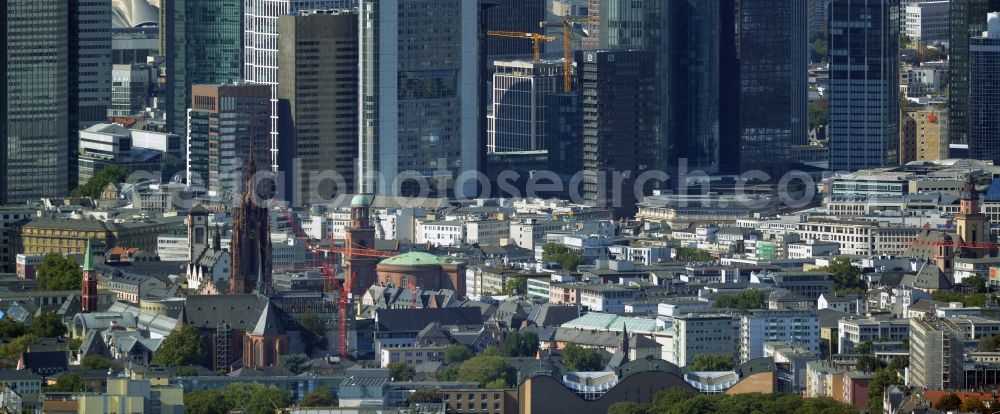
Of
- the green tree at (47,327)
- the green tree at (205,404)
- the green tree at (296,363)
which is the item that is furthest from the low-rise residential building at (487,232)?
the green tree at (205,404)

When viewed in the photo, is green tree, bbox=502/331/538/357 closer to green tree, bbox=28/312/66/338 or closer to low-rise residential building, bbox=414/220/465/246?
green tree, bbox=28/312/66/338

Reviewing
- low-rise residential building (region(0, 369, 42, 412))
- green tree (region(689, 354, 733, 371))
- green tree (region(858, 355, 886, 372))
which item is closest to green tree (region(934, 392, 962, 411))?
green tree (region(858, 355, 886, 372))

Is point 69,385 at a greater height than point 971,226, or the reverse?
point 971,226

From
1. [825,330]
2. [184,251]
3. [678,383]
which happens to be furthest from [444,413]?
[184,251]

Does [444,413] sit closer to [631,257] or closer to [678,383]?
[678,383]

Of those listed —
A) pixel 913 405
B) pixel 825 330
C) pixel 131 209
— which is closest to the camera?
pixel 913 405

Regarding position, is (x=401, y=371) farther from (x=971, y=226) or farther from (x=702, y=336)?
(x=971, y=226)

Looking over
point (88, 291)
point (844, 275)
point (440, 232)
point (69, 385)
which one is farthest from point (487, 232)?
point (69, 385)
